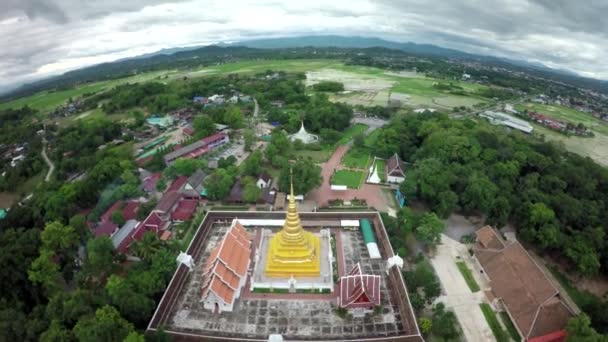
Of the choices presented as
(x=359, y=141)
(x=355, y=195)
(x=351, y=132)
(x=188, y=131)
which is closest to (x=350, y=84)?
(x=351, y=132)

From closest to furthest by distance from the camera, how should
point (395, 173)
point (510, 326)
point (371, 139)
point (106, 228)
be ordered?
point (510, 326), point (106, 228), point (395, 173), point (371, 139)

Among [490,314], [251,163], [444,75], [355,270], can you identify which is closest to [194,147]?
[251,163]

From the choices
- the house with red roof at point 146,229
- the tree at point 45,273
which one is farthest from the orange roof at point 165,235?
the tree at point 45,273

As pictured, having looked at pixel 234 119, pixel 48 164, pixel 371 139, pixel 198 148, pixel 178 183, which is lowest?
pixel 178 183

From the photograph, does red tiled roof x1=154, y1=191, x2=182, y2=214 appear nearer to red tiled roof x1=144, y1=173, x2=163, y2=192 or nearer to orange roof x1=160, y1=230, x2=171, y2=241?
orange roof x1=160, y1=230, x2=171, y2=241

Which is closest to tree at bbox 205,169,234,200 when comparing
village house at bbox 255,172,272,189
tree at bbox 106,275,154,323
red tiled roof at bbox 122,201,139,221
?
village house at bbox 255,172,272,189

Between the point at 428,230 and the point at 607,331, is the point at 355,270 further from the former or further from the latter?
the point at 607,331

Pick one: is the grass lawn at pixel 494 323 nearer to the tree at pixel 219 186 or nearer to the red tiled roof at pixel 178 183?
the tree at pixel 219 186

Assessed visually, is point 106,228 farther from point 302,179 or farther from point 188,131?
point 188,131
